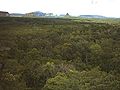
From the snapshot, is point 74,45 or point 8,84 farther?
point 74,45

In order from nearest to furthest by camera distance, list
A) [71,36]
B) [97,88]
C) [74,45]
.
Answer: [97,88] → [74,45] → [71,36]

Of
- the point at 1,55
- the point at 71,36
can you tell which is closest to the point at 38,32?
the point at 71,36

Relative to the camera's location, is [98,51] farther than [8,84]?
Yes

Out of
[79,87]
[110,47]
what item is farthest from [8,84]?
[110,47]

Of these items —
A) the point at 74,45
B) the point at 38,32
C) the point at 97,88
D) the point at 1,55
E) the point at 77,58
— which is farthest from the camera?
the point at 38,32

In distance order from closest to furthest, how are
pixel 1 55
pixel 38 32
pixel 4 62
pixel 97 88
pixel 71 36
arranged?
1. pixel 97 88
2. pixel 4 62
3. pixel 1 55
4. pixel 71 36
5. pixel 38 32

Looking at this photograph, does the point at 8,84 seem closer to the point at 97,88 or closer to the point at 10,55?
the point at 97,88

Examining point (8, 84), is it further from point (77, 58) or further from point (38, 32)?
point (38, 32)

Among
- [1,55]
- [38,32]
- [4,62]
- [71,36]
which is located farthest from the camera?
[38,32]
